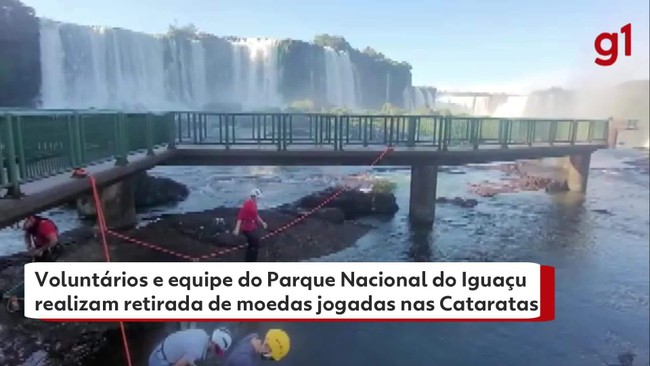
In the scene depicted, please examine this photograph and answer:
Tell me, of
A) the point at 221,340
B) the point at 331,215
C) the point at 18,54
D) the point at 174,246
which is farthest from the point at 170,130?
the point at 18,54

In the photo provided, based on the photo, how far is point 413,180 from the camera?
17438 mm

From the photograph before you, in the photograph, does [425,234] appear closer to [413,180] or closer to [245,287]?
[413,180]

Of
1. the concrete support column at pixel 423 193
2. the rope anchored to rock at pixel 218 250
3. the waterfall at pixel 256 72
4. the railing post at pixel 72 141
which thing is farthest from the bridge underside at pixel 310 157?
the waterfall at pixel 256 72

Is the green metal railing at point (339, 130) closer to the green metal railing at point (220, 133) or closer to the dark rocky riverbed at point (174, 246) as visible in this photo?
the green metal railing at point (220, 133)

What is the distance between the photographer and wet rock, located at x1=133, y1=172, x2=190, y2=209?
1889 centimetres

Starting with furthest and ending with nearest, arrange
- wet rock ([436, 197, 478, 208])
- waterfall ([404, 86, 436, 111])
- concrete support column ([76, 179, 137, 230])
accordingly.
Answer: waterfall ([404, 86, 436, 111]) < wet rock ([436, 197, 478, 208]) < concrete support column ([76, 179, 137, 230])

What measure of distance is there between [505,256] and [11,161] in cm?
1446

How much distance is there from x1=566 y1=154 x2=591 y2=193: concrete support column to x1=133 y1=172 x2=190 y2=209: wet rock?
23223 millimetres

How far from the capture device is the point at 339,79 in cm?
7481

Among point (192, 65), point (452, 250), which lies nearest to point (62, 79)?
point (192, 65)

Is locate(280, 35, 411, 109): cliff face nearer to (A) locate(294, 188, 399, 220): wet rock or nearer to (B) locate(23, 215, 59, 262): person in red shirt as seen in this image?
(A) locate(294, 188, 399, 220): wet rock

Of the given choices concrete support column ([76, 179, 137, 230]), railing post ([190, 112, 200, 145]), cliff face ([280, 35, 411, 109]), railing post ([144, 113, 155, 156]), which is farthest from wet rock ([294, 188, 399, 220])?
cliff face ([280, 35, 411, 109])

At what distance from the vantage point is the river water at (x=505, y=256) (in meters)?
8.47

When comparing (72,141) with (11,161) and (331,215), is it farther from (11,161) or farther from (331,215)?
(331,215)
